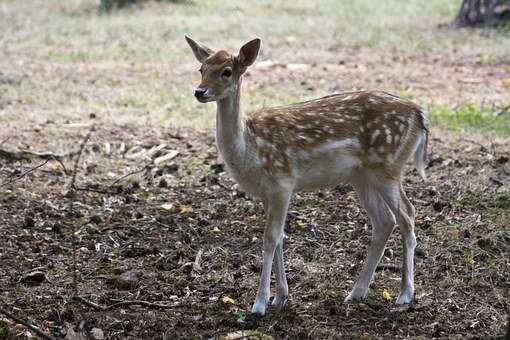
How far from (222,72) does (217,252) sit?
151cm

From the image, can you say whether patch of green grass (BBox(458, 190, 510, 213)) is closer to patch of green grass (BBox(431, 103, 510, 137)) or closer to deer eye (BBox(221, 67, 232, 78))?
patch of green grass (BBox(431, 103, 510, 137))

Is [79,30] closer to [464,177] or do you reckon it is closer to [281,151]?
[464,177]

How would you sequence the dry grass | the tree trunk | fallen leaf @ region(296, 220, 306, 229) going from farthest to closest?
the tree trunk → the dry grass → fallen leaf @ region(296, 220, 306, 229)

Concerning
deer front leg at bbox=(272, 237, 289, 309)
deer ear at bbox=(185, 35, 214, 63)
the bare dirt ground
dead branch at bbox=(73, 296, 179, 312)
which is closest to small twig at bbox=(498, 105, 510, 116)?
the bare dirt ground

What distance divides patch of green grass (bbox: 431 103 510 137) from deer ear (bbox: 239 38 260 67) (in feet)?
14.6

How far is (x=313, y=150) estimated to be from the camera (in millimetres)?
5789

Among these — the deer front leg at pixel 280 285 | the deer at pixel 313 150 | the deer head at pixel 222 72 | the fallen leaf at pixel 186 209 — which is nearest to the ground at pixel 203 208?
the fallen leaf at pixel 186 209

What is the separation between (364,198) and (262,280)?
0.94 m

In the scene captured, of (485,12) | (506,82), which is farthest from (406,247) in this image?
(485,12)

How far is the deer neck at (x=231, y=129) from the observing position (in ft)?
18.5

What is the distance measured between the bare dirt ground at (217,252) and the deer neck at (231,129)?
0.90 metres

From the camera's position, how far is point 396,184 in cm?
582

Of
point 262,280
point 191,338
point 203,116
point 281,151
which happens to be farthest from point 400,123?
point 203,116

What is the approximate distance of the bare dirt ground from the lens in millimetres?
5418
